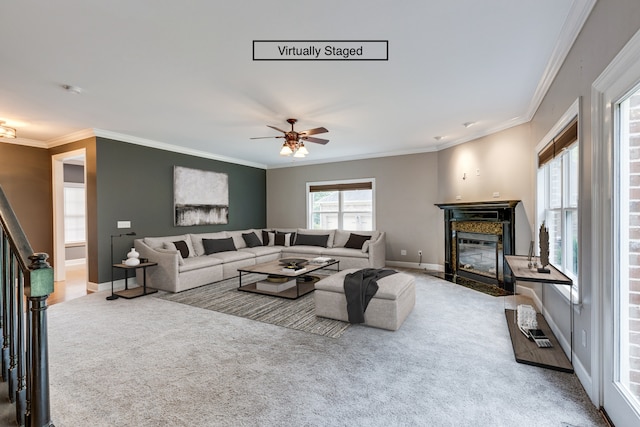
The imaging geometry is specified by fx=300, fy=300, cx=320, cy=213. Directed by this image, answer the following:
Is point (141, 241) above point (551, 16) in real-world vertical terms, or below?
below

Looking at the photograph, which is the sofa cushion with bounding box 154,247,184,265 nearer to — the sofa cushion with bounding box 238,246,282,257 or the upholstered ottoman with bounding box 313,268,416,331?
the sofa cushion with bounding box 238,246,282,257

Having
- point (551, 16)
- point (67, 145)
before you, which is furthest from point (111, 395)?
point (67, 145)

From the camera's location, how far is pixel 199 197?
253 inches

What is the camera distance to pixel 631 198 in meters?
1.70

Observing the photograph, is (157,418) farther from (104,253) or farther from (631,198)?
(104,253)

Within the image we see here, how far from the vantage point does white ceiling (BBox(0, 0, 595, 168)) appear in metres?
2.04

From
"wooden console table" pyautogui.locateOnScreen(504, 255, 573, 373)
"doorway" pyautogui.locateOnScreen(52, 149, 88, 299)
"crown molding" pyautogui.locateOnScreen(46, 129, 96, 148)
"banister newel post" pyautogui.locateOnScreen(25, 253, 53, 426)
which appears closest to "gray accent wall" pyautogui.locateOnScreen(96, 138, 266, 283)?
"crown molding" pyautogui.locateOnScreen(46, 129, 96, 148)

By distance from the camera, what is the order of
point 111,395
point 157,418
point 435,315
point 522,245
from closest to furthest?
point 157,418
point 111,395
point 435,315
point 522,245

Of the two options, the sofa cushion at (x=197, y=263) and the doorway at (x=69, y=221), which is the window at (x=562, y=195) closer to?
the sofa cushion at (x=197, y=263)

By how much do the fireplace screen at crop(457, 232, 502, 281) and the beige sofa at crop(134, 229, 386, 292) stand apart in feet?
5.18

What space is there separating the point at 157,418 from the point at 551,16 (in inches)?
148

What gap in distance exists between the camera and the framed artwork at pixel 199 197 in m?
6.00

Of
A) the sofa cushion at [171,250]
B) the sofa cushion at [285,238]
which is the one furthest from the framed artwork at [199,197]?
the sofa cushion at [285,238]

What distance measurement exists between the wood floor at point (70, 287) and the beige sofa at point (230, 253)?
0.91m
